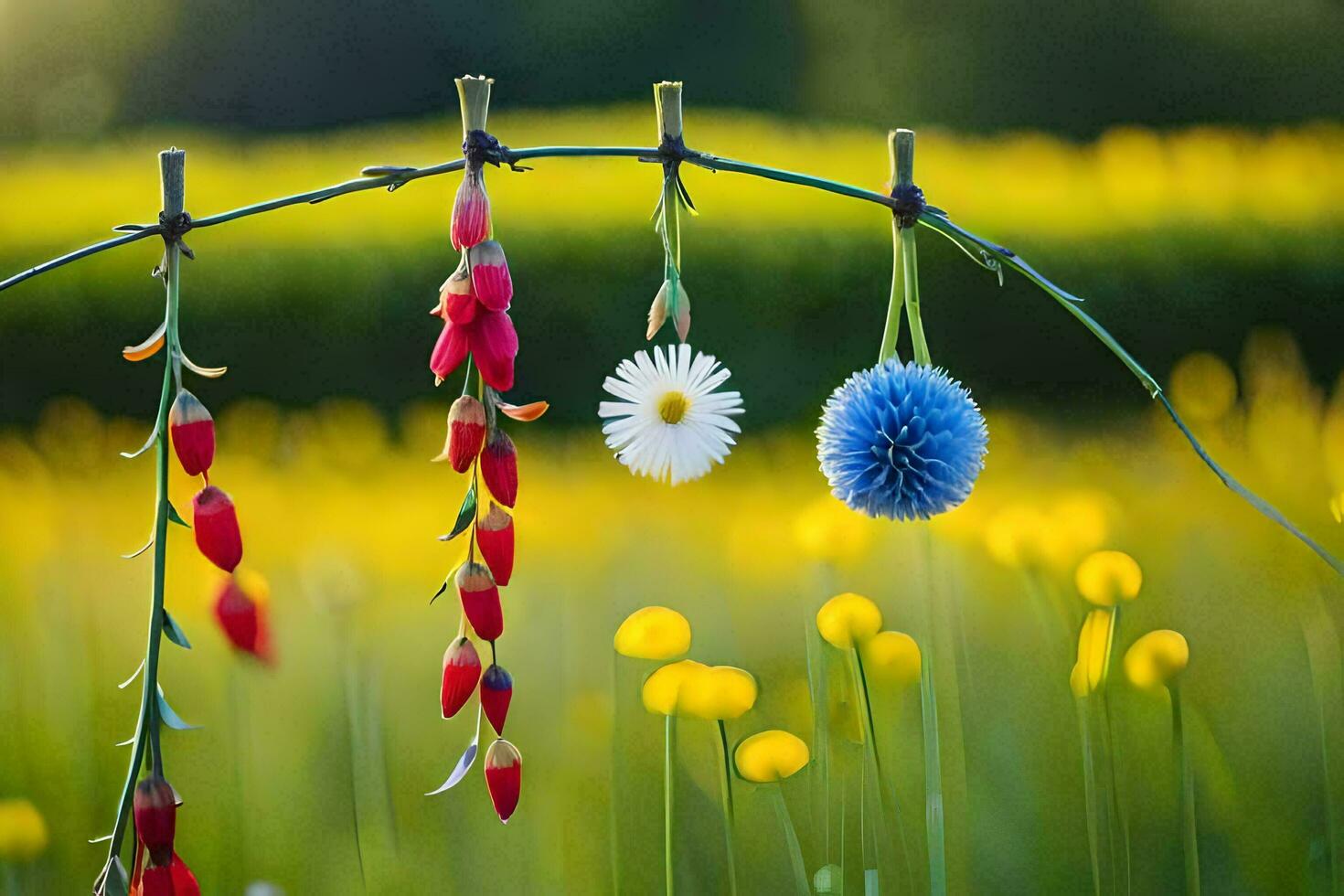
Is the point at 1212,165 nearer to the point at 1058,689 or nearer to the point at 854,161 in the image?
the point at 854,161

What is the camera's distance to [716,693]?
50 cm

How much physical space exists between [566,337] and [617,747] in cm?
25

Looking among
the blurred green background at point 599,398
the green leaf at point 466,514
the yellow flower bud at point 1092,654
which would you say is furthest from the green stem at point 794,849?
the green leaf at point 466,514

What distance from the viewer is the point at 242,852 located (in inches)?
21.5

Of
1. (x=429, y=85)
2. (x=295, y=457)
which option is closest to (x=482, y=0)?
(x=429, y=85)

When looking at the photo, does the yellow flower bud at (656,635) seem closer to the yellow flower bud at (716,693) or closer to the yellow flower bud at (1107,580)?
the yellow flower bud at (716,693)

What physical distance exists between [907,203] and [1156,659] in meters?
0.31

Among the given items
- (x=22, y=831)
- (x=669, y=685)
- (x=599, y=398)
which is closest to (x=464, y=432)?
(x=669, y=685)

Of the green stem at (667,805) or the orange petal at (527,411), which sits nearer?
the orange petal at (527,411)

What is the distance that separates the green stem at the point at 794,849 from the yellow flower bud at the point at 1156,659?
0.19m

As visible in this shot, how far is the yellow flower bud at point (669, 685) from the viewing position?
19.8 inches

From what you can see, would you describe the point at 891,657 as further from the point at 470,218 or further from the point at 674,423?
the point at 470,218

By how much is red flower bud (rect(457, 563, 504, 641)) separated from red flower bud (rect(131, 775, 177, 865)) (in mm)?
108

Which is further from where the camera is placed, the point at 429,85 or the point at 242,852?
the point at 429,85
